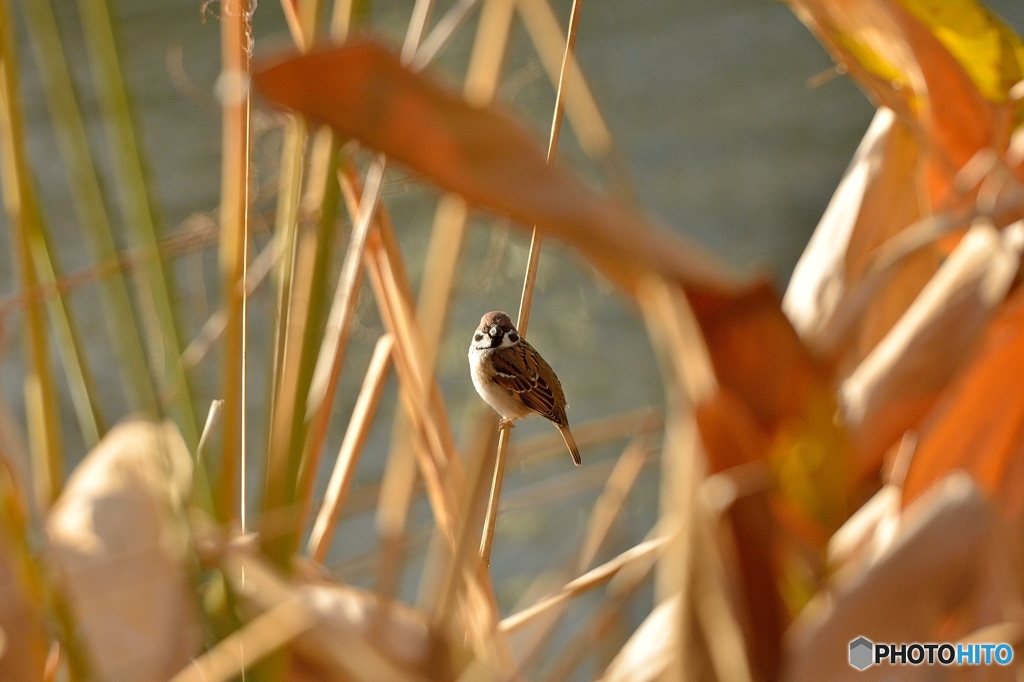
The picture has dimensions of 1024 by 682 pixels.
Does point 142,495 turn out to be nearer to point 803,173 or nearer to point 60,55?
point 60,55

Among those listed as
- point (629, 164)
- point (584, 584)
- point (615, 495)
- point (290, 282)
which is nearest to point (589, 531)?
point (615, 495)

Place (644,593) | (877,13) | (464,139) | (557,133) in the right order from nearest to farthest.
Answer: (464,139)
(877,13)
(557,133)
(644,593)

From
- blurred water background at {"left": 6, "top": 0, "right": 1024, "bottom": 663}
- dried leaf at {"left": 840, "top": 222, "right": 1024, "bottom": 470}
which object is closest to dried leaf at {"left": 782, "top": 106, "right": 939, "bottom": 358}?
dried leaf at {"left": 840, "top": 222, "right": 1024, "bottom": 470}

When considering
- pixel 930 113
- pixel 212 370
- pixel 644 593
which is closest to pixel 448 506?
pixel 930 113

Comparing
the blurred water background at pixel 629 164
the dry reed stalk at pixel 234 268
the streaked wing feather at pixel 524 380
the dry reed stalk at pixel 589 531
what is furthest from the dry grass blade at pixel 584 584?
the blurred water background at pixel 629 164

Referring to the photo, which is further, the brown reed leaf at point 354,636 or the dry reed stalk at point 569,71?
the dry reed stalk at point 569,71

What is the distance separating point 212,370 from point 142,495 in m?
1.71

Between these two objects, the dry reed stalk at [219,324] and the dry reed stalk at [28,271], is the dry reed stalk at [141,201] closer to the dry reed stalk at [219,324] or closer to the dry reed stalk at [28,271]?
the dry reed stalk at [28,271]

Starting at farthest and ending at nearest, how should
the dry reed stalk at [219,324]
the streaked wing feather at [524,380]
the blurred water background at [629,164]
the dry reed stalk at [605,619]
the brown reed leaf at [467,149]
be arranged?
the blurred water background at [629,164] → the streaked wing feather at [524,380] → the dry reed stalk at [219,324] → the dry reed stalk at [605,619] → the brown reed leaf at [467,149]

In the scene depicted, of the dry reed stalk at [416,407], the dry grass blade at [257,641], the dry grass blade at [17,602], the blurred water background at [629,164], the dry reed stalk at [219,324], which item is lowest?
the blurred water background at [629,164]

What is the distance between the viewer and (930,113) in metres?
0.30

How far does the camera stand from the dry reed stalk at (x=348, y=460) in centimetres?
34

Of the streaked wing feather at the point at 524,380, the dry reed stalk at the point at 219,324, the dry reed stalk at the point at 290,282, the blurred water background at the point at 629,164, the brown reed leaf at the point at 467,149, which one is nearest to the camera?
the brown reed leaf at the point at 467,149

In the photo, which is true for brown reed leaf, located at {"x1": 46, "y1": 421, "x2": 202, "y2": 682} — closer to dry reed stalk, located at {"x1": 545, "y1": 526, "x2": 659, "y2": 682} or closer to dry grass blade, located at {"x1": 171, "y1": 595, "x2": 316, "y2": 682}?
dry grass blade, located at {"x1": 171, "y1": 595, "x2": 316, "y2": 682}
